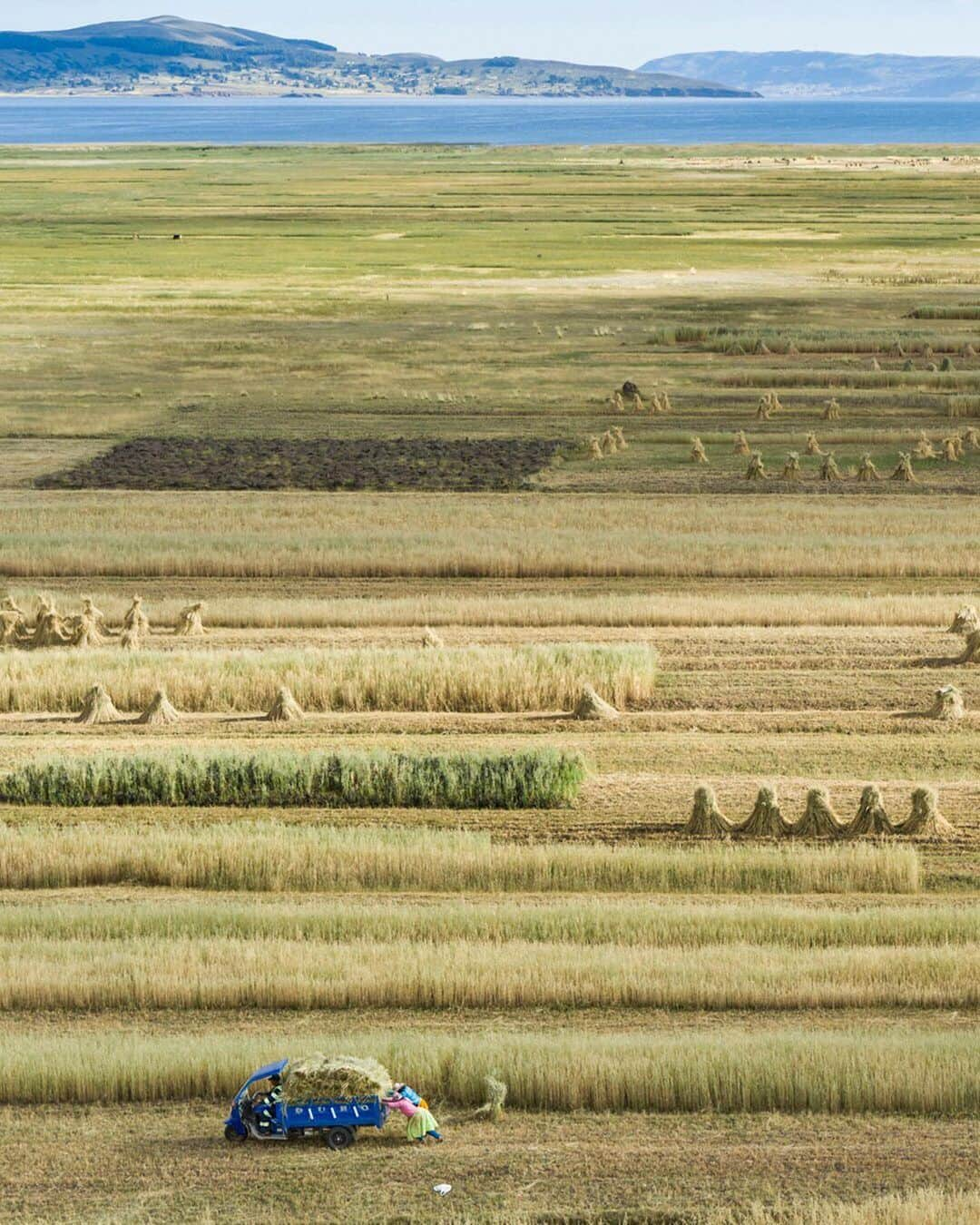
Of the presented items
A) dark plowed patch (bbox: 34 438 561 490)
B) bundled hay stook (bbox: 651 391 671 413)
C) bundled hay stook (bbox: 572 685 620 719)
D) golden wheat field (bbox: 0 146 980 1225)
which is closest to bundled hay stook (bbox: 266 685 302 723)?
golden wheat field (bbox: 0 146 980 1225)

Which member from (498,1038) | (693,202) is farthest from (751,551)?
(693,202)

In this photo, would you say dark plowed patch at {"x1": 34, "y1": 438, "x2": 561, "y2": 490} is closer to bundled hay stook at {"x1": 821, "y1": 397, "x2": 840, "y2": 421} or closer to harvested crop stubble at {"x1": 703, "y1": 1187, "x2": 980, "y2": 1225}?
bundled hay stook at {"x1": 821, "y1": 397, "x2": 840, "y2": 421}

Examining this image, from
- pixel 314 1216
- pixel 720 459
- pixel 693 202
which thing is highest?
pixel 693 202

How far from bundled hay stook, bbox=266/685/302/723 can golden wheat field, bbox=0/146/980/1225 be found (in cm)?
7

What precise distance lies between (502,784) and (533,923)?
177 inches

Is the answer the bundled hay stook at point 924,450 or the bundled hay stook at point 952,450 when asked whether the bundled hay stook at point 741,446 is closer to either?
the bundled hay stook at point 924,450

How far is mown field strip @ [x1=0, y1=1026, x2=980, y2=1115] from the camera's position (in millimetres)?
14086

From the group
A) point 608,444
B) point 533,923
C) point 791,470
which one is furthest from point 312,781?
point 608,444

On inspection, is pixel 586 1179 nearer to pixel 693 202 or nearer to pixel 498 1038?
pixel 498 1038

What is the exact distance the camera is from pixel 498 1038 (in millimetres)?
15125

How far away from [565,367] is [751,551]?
25811mm

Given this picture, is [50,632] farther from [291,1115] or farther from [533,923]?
[291,1115]

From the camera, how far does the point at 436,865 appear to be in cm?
1955

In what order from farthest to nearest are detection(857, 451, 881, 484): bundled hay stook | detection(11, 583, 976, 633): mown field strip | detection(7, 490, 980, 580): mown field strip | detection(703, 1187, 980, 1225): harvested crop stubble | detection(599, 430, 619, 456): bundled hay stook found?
detection(599, 430, 619, 456): bundled hay stook → detection(857, 451, 881, 484): bundled hay stook → detection(7, 490, 980, 580): mown field strip → detection(11, 583, 976, 633): mown field strip → detection(703, 1187, 980, 1225): harvested crop stubble
